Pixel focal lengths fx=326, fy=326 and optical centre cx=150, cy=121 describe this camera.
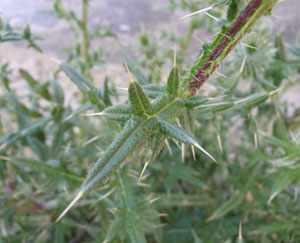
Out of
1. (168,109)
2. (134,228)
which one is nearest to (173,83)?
(168,109)

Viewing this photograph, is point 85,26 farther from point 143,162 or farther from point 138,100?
point 138,100

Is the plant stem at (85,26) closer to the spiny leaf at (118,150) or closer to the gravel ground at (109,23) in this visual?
the spiny leaf at (118,150)

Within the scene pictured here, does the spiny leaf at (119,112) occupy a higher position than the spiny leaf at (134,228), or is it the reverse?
the spiny leaf at (119,112)

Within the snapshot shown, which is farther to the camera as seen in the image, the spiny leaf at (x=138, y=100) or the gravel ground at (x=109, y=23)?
the gravel ground at (x=109, y=23)

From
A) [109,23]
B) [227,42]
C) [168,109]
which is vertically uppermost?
[227,42]

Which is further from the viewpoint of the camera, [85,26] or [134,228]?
[85,26]

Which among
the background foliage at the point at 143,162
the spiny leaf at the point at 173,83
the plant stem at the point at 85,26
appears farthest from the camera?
the plant stem at the point at 85,26

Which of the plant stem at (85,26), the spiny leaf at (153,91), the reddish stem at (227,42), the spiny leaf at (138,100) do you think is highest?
the reddish stem at (227,42)

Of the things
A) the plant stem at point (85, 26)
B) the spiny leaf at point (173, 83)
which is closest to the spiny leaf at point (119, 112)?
the spiny leaf at point (173, 83)
